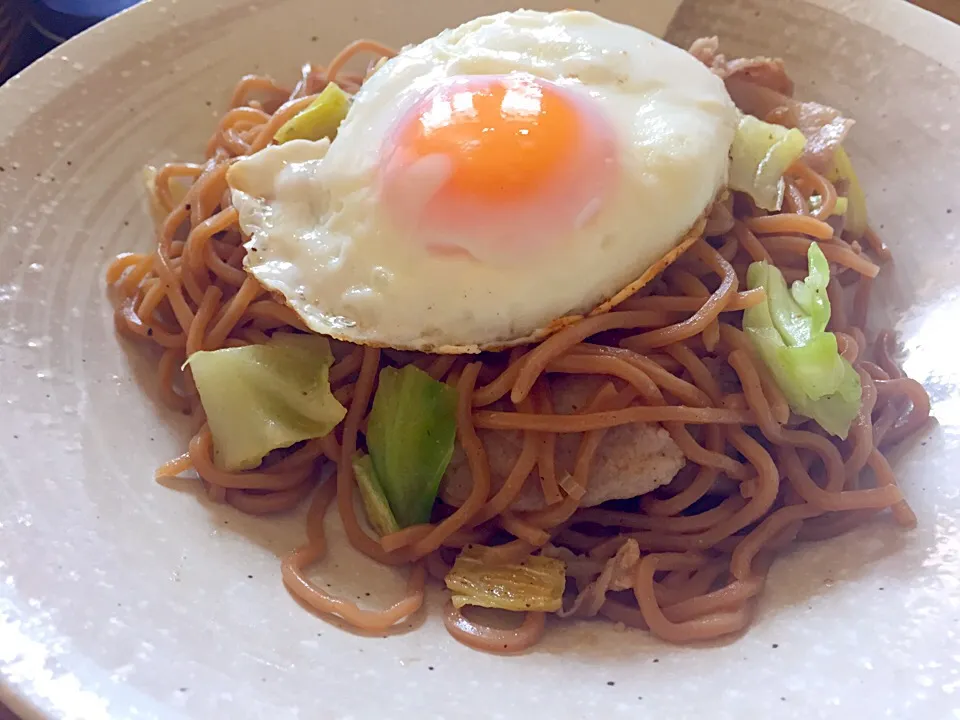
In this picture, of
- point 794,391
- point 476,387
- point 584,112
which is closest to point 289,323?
point 476,387

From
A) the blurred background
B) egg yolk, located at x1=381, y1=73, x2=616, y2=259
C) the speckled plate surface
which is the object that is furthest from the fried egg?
the blurred background

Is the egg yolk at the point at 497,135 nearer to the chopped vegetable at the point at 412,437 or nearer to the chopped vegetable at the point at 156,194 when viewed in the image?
the chopped vegetable at the point at 412,437

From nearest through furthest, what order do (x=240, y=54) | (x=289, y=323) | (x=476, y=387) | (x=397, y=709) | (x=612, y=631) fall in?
1. (x=397, y=709)
2. (x=612, y=631)
3. (x=476, y=387)
4. (x=289, y=323)
5. (x=240, y=54)

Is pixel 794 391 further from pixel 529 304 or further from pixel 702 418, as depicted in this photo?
pixel 529 304

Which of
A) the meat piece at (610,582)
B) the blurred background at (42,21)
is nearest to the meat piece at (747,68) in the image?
the blurred background at (42,21)

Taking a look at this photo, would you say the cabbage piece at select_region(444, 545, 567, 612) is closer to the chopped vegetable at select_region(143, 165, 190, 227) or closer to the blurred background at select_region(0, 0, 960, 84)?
the chopped vegetable at select_region(143, 165, 190, 227)
